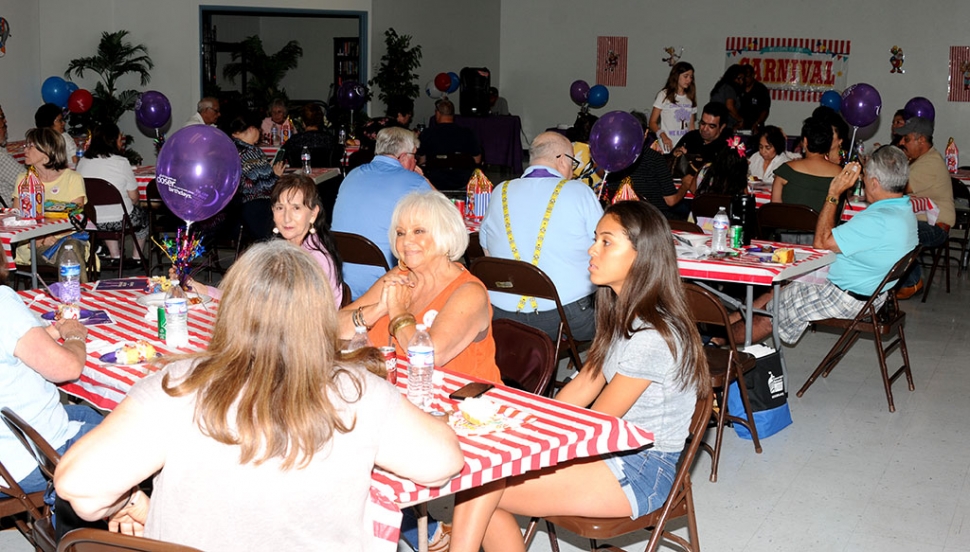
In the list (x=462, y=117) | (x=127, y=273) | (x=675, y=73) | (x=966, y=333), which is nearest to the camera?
(x=966, y=333)

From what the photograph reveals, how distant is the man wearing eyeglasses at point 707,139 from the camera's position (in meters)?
7.88

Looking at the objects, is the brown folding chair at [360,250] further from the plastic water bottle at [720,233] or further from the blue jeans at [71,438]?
the blue jeans at [71,438]

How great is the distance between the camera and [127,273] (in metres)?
7.63

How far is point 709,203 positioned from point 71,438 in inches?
173

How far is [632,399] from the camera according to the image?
277 centimetres

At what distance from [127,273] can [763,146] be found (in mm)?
4932

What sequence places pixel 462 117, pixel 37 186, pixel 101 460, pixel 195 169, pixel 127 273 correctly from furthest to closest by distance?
1. pixel 462 117
2. pixel 127 273
3. pixel 37 186
4. pixel 195 169
5. pixel 101 460

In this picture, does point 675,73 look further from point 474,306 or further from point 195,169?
point 474,306

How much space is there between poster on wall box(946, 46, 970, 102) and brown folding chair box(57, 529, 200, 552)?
1349cm

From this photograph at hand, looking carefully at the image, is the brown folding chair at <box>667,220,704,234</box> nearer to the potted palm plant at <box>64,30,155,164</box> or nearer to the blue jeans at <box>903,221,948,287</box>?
the blue jeans at <box>903,221,948,287</box>

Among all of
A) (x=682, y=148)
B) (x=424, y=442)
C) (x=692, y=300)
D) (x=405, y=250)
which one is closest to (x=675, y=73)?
(x=682, y=148)

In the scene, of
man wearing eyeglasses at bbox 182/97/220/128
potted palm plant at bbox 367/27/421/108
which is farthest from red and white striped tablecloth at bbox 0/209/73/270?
potted palm plant at bbox 367/27/421/108

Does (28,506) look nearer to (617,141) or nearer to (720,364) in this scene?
(720,364)

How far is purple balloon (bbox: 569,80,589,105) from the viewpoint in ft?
48.2
